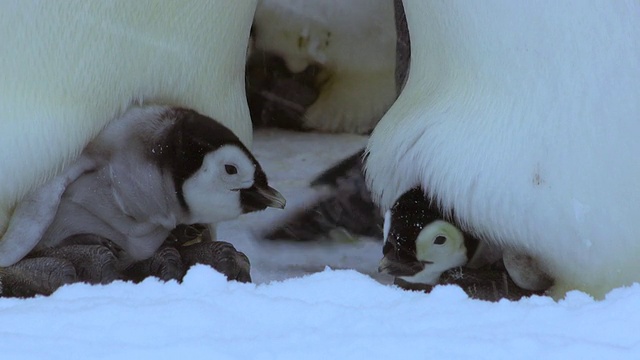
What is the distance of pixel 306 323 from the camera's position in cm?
123

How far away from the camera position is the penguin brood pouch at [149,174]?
5.65 feet

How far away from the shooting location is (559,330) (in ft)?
4.01

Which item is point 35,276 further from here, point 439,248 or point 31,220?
point 439,248

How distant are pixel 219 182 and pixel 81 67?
24cm

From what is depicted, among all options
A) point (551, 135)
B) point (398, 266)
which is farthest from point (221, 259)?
point (551, 135)

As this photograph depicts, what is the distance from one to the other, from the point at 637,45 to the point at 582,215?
22 centimetres

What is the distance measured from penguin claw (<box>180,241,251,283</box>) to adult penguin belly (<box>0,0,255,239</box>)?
207 millimetres

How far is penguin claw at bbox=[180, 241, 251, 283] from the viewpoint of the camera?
1731mm

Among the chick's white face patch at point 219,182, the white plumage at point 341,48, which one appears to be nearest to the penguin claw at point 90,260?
the chick's white face patch at point 219,182

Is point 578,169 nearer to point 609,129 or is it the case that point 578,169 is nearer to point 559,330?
point 609,129

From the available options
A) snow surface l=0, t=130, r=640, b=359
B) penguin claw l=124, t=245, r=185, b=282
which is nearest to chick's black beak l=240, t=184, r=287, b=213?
penguin claw l=124, t=245, r=185, b=282

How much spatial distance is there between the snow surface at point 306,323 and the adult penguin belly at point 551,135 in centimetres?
16

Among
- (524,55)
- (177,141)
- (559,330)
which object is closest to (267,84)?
(177,141)

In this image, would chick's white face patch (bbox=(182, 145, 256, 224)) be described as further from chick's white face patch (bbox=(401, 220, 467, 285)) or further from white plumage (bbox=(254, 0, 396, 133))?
white plumage (bbox=(254, 0, 396, 133))
